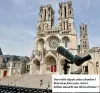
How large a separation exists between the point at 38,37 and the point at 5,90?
136 feet

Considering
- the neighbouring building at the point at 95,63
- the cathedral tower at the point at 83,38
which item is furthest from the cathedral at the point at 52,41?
the cathedral tower at the point at 83,38

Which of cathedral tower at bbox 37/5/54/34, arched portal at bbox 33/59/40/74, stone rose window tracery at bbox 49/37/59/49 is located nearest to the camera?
arched portal at bbox 33/59/40/74

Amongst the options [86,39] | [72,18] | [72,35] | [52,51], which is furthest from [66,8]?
[86,39]

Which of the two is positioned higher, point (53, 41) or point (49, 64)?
point (53, 41)

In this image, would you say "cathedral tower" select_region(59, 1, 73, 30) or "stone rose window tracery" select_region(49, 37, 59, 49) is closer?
"cathedral tower" select_region(59, 1, 73, 30)

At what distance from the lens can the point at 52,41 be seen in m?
48.0

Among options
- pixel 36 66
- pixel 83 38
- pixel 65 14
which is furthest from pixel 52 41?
pixel 83 38

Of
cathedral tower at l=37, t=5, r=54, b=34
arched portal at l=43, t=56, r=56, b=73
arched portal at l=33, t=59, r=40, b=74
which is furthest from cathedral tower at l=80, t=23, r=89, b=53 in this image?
arched portal at l=33, t=59, r=40, b=74

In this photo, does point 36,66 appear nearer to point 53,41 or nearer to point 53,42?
point 53,42

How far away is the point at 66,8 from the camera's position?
162 ft

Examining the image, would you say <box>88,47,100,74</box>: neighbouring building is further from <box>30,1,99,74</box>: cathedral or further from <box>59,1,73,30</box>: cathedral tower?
<box>59,1,73,30</box>: cathedral tower

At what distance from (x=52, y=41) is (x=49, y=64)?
704 cm

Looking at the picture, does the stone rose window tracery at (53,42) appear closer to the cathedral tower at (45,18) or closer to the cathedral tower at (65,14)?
the cathedral tower at (65,14)

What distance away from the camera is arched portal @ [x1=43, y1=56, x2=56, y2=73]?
45.2 m
